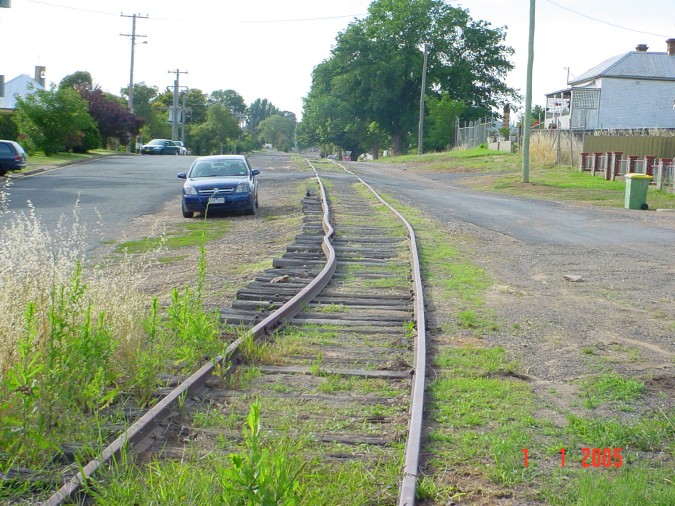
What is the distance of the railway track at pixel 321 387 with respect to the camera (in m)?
4.47

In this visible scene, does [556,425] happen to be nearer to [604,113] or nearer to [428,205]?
[428,205]

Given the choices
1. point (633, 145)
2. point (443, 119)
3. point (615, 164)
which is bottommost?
point (615, 164)

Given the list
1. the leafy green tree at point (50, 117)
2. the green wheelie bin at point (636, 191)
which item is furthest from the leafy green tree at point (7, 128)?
the green wheelie bin at point (636, 191)

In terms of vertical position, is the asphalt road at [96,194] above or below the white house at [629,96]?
below

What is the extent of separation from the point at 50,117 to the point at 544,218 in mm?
32406

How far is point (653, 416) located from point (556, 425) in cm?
73

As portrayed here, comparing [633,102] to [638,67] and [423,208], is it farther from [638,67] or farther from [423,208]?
[423,208]

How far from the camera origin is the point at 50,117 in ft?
147

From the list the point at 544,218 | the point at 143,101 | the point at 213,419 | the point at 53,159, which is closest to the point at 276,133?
the point at 143,101

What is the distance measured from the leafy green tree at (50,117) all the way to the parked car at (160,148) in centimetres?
1348
